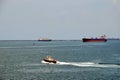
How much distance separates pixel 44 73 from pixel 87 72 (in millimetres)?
9487

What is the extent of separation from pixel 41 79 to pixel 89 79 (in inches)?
366

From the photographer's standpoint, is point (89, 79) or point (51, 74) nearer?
point (89, 79)

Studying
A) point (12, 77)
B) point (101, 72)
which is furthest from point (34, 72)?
point (101, 72)

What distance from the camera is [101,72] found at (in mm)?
79750

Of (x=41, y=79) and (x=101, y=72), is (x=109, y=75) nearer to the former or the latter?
(x=101, y=72)

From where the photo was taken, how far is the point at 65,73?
261 ft

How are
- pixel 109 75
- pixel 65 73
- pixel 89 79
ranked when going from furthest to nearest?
1. pixel 65 73
2. pixel 109 75
3. pixel 89 79

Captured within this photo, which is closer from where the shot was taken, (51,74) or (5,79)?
(5,79)

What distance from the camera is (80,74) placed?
255 ft

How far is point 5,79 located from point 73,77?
13457 millimetres

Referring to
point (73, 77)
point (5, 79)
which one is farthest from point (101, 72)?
point (5, 79)

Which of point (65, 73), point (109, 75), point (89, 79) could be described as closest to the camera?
point (89, 79)

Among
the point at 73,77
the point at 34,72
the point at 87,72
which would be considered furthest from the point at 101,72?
the point at 34,72

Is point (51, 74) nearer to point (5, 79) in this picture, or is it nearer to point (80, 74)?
point (80, 74)
